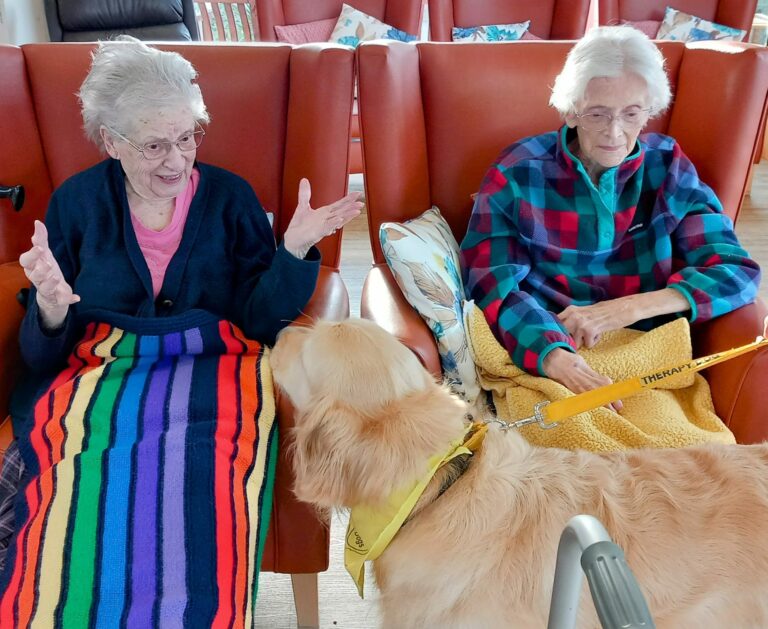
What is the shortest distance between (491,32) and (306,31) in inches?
44.2

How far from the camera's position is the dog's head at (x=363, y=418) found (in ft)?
3.26

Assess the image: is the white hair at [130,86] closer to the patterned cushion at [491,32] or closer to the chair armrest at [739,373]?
the chair armrest at [739,373]

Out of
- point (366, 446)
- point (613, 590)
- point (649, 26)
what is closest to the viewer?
point (613, 590)

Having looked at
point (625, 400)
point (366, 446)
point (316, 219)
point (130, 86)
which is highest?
point (130, 86)

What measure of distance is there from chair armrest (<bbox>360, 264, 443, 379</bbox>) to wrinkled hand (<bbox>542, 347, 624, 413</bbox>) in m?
0.24

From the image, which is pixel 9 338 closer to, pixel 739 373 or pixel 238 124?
pixel 238 124

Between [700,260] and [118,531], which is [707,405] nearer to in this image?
[700,260]

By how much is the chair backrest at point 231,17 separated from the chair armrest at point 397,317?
3036 mm

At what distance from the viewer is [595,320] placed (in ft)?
5.06

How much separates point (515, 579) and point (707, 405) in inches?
27.4

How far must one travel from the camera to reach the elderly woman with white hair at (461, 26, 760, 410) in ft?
4.95

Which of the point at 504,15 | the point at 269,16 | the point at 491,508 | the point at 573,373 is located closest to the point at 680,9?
the point at 504,15

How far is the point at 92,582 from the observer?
3.35 ft

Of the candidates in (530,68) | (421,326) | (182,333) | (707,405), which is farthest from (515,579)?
(530,68)
